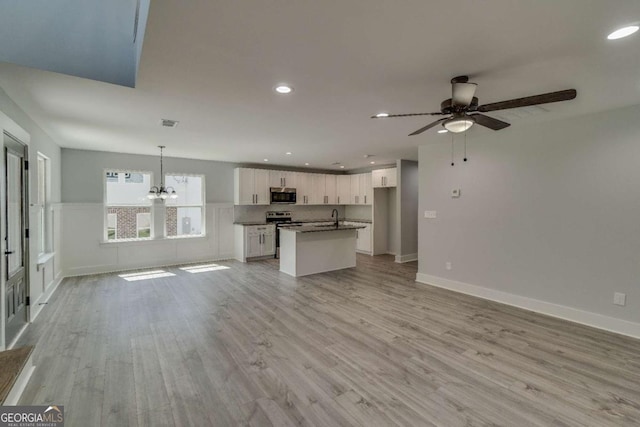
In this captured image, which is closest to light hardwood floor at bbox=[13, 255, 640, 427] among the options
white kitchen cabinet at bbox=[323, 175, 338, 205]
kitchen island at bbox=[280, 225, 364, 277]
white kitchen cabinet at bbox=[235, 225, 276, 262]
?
kitchen island at bbox=[280, 225, 364, 277]

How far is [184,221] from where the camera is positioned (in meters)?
7.27

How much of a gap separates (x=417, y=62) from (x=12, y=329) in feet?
15.4

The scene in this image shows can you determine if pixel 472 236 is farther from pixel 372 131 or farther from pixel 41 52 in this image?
pixel 41 52

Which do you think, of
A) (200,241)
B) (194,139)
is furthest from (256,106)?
(200,241)

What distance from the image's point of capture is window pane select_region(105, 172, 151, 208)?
20.8 ft

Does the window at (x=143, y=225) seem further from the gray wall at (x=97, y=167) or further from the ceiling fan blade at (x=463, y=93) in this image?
the ceiling fan blade at (x=463, y=93)

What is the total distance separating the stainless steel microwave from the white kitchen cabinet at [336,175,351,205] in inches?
64.7

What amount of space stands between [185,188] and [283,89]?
5.45 m

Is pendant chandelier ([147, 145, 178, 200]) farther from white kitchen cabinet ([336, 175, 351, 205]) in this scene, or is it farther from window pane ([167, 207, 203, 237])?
white kitchen cabinet ([336, 175, 351, 205])

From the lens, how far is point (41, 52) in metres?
2.43

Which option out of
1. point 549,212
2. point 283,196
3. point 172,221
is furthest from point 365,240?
point 172,221

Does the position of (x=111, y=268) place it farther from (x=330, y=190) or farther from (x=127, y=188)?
(x=330, y=190)

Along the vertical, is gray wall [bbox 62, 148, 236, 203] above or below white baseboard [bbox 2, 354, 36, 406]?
above

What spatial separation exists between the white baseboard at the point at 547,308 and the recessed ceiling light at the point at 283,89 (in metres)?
4.21
